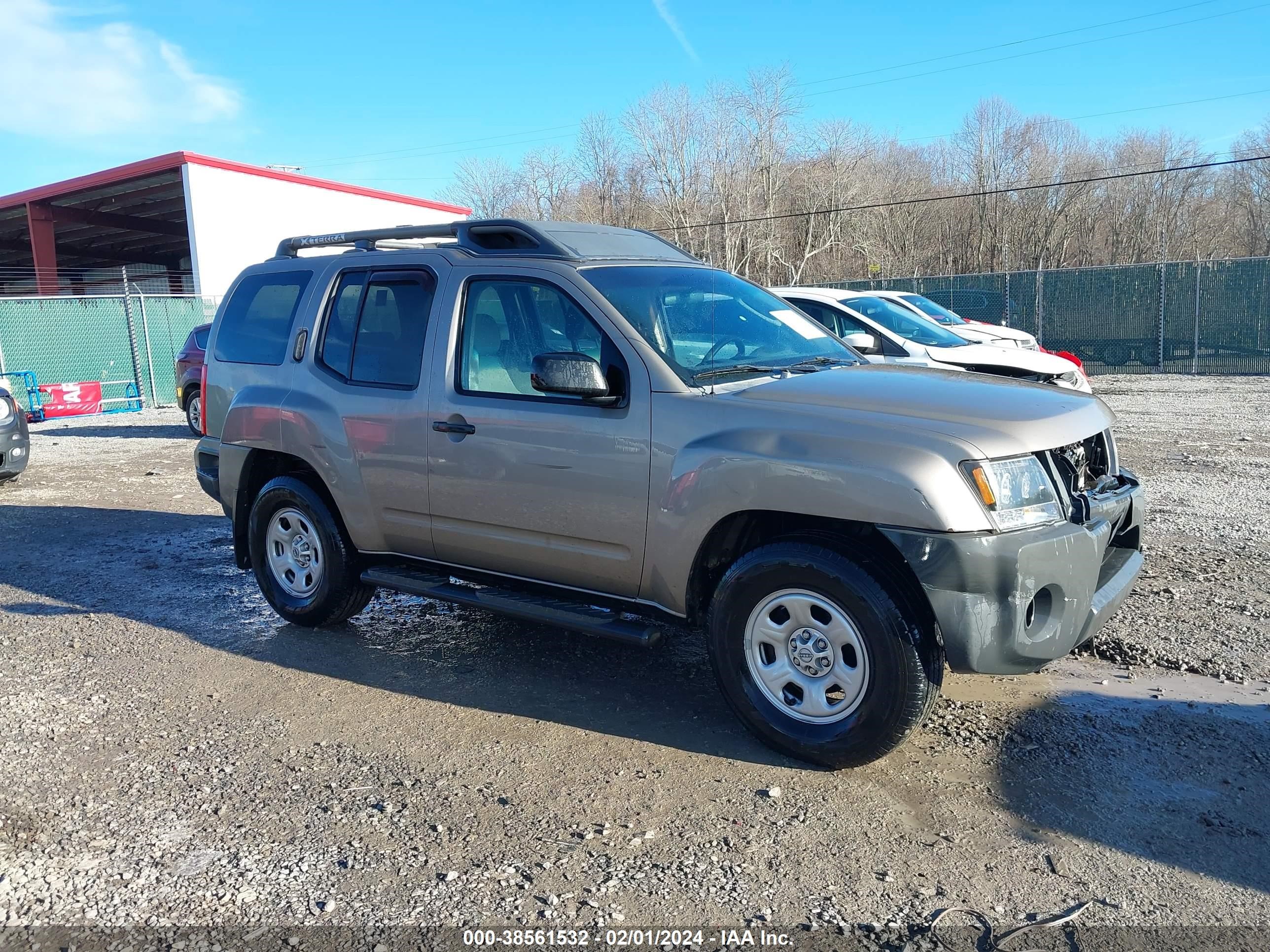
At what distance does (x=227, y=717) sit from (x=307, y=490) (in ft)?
4.76

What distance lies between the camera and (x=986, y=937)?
9.43ft

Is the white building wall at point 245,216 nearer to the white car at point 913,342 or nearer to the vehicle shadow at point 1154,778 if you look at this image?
the white car at point 913,342

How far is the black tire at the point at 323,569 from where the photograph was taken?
5.61m

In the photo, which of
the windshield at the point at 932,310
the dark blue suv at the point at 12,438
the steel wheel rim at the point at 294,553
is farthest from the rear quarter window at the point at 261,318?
the windshield at the point at 932,310

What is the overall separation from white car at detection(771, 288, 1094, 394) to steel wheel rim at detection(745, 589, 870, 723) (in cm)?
634

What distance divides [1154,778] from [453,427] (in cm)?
328

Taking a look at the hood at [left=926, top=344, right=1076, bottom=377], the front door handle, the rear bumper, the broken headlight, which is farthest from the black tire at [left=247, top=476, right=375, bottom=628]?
the hood at [left=926, top=344, right=1076, bottom=377]

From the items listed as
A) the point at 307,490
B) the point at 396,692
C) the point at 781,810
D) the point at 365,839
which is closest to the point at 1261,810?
the point at 781,810

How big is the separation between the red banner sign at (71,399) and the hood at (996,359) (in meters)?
15.7

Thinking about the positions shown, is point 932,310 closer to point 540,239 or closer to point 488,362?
point 540,239

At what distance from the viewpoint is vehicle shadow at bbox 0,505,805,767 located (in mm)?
4555

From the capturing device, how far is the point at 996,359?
428 inches

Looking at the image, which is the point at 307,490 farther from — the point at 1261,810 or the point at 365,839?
the point at 1261,810

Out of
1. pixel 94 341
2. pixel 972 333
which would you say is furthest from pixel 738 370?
pixel 94 341
